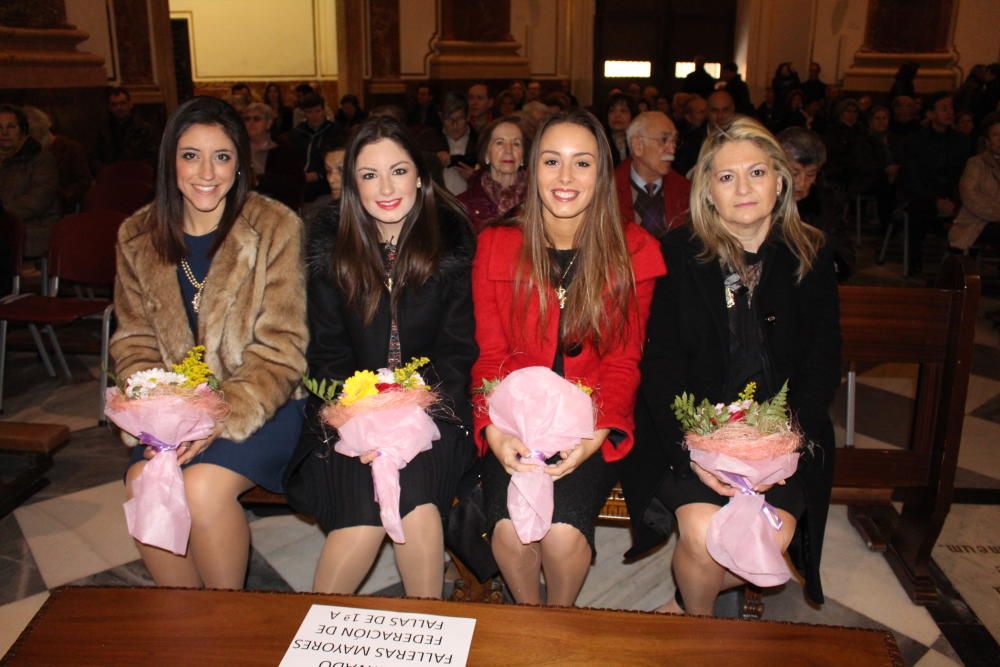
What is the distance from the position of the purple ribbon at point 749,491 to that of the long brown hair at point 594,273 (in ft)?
1.93

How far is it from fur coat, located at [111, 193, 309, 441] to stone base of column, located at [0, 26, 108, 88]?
647 cm

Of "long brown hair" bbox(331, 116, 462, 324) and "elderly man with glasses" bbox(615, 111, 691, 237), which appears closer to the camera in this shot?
"long brown hair" bbox(331, 116, 462, 324)

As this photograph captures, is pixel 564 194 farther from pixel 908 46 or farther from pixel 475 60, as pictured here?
pixel 908 46

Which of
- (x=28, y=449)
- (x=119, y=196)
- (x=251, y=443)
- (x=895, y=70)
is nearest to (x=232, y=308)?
(x=251, y=443)

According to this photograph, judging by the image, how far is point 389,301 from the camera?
2.67 m

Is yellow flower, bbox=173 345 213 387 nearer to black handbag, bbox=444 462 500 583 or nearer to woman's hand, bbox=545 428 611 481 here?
black handbag, bbox=444 462 500 583

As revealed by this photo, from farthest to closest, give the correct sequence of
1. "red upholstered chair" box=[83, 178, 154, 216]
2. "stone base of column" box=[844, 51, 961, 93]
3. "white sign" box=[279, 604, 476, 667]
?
"stone base of column" box=[844, 51, 961, 93], "red upholstered chair" box=[83, 178, 154, 216], "white sign" box=[279, 604, 476, 667]

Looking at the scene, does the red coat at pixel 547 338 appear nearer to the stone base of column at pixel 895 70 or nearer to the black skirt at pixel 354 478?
the black skirt at pixel 354 478

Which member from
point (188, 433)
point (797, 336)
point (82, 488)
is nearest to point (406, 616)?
point (188, 433)

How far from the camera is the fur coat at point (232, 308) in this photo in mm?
2674

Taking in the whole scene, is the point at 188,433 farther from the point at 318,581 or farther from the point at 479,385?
the point at 479,385

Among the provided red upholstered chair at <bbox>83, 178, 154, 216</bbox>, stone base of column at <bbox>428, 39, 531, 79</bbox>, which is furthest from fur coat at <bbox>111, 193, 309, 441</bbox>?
stone base of column at <bbox>428, 39, 531, 79</bbox>

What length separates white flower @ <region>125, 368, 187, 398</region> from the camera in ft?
7.55

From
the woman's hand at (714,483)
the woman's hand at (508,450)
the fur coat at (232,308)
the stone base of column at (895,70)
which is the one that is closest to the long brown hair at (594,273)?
the woman's hand at (508,450)
